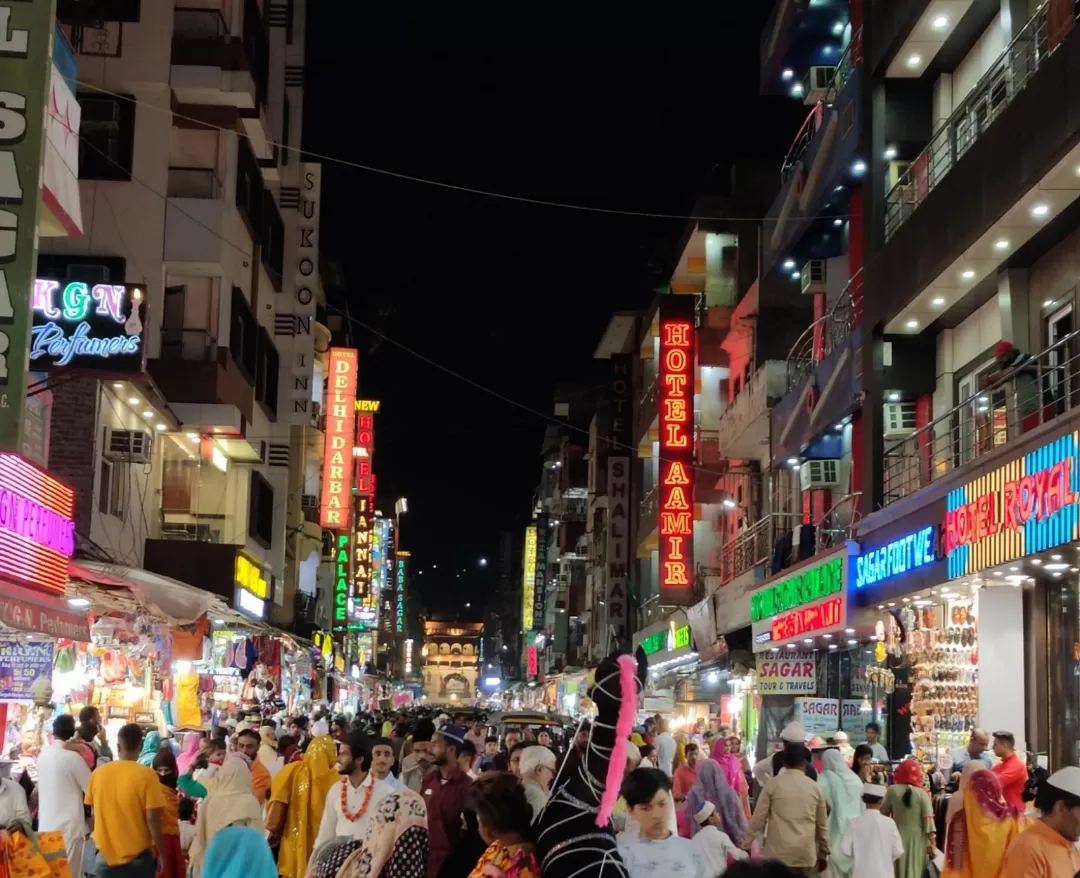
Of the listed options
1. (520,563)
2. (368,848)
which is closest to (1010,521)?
(368,848)

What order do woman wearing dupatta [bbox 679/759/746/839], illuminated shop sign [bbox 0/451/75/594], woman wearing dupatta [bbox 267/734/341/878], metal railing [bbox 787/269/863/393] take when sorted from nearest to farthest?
woman wearing dupatta [bbox 267/734/341/878], woman wearing dupatta [bbox 679/759/746/839], illuminated shop sign [bbox 0/451/75/594], metal railing [bbox 787/269/863/393]

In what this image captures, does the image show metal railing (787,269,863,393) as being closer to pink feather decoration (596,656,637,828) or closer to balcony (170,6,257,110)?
balcony (170,6,257,110)

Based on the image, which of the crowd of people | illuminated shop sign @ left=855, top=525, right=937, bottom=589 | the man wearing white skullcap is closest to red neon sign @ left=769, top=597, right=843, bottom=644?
illuminated shop sign @ left=855, top=525, right=937, bottom=589

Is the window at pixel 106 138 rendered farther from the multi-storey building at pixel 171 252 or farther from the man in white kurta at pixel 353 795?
the man in white kurta at pixel 353 795

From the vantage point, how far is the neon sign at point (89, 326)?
66.0ft

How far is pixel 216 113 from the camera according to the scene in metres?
31.0

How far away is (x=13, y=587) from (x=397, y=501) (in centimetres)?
10890

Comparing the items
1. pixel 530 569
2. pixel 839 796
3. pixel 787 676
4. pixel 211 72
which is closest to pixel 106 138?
pixel 211 72

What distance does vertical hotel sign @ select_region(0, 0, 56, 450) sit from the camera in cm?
1206

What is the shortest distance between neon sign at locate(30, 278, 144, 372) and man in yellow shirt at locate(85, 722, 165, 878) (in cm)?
962

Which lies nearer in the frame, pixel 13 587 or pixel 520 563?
pixel 13 587

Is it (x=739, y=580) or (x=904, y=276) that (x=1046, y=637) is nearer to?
(x=904, y=276)

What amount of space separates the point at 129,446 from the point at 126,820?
15.4 metres

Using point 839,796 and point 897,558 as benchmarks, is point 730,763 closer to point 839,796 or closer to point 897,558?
point 839,796
